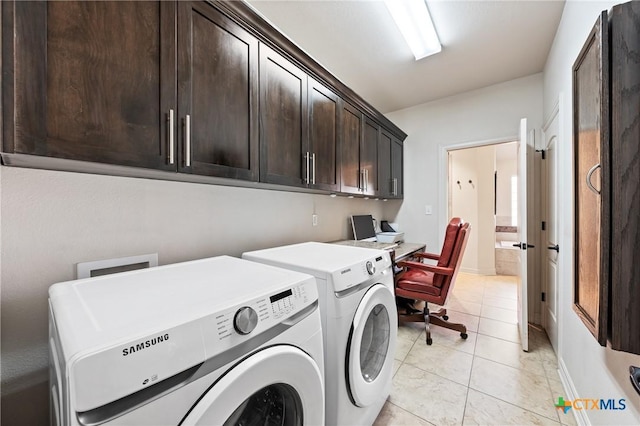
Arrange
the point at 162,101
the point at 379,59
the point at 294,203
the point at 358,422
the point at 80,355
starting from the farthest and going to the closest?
the point at 379,59 < the point at 294,203 < the point at 358,422 < the point at 162,101 < the point at 80,355

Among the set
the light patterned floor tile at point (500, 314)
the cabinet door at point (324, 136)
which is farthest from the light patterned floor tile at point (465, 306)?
the cabinet door at point (324, 136)

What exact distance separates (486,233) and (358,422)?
4262 millimetres

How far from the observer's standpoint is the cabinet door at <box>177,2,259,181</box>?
104 centimetres

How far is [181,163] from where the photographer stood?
41.0 inches

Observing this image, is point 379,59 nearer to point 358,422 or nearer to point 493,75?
point 493,75

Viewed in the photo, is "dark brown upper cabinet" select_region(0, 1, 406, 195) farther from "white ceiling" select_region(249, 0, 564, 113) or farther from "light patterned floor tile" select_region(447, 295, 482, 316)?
"light patterned floor tile" select_region(447, 295, 482, 316)

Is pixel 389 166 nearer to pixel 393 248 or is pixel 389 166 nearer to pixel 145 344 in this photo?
pixel 393 248

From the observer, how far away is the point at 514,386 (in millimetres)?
1624

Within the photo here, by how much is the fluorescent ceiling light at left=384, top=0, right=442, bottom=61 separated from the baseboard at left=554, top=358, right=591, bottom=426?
8.53 ft

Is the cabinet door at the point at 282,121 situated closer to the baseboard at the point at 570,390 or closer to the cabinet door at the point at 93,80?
the cabinet door at the point at 93,80

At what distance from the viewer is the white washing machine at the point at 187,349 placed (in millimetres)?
437

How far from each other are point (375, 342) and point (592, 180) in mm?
1296

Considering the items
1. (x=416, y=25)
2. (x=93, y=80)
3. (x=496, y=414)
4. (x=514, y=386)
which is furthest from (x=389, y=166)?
(x=93, y=80)

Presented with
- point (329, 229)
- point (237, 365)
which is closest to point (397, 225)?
point (329, 229)
